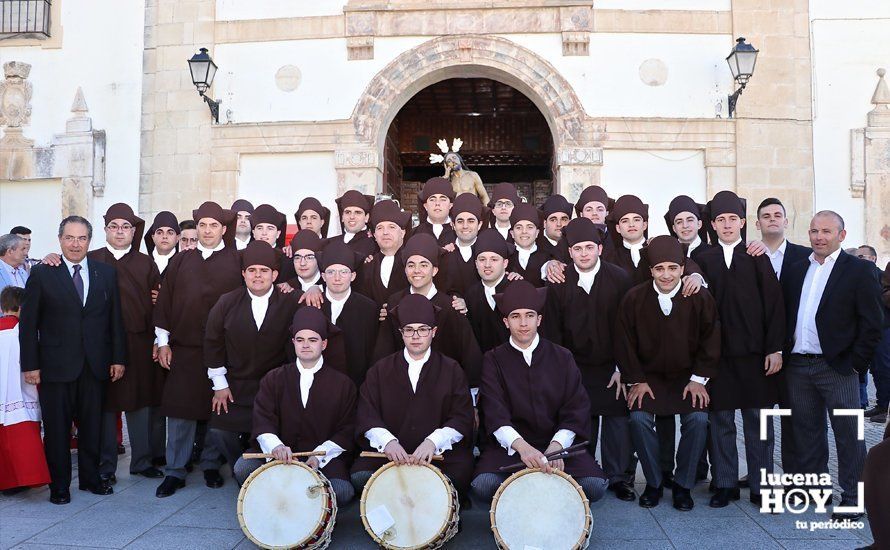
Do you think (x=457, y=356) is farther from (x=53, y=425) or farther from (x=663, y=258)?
(x=53, y=425)

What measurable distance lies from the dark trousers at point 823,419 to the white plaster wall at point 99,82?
31.6ft

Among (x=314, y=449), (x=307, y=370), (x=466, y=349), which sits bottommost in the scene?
(x=314, y=449)

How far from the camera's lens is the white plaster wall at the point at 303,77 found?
1043cm

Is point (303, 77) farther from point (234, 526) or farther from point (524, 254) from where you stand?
point (234, 526)

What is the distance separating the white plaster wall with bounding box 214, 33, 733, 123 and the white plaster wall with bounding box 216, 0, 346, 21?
0.43 meters

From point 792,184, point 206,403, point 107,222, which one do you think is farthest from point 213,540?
point 792,184

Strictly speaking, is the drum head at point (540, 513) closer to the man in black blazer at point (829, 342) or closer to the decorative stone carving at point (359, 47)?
the man in black blazer at point (829, 342)

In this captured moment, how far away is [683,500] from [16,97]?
11.4 meters

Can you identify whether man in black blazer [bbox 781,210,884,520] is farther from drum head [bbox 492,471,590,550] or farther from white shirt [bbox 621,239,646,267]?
drum head [bbox 492,471,590,550]

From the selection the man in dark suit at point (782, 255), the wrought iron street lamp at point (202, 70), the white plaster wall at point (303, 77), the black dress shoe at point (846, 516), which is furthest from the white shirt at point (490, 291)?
the wrought iron street lamp at point (202, 70)

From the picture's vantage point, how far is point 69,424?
4.77 m

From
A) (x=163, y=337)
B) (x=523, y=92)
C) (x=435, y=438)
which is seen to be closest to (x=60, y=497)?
(x=163, y=337)

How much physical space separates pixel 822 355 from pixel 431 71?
7340 millimetres

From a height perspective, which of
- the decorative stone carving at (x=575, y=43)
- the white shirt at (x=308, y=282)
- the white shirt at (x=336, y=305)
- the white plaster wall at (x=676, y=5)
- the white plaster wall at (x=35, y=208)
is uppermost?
the white plaster wall at (x=676, y=5)
